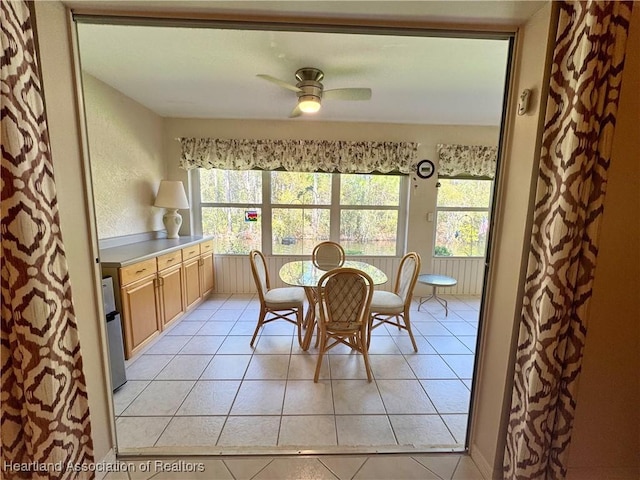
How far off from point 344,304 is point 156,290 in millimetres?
1760

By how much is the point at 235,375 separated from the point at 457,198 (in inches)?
140

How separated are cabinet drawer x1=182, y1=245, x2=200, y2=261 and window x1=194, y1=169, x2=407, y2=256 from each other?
59 cm

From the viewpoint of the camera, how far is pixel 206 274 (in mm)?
3529

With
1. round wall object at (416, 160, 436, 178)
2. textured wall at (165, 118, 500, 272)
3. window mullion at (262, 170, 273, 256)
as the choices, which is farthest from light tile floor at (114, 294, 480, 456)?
round wall object at (416, 160, 436, 178)

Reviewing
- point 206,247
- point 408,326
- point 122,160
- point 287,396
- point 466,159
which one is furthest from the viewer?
point 466,159

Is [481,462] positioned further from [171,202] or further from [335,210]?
[171,202]

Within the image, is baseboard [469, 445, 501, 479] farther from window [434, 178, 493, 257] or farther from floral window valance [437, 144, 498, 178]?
floral window valance [437, 144, 498, 178]

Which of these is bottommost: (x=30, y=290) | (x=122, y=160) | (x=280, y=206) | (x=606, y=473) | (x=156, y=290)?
(x=606, y=473)

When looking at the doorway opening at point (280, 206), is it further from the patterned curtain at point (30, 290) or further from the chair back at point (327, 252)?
the chair back at point (327, 252)

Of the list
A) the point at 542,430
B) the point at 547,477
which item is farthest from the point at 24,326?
the point at 547,477

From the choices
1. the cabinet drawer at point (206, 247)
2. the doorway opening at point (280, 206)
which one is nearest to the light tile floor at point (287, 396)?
the doorway opening at point (280, 206)

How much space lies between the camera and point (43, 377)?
3.02 feet

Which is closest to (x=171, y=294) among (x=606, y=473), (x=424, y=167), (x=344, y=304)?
(x=344, y=304)

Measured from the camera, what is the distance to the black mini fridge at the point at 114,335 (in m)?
1.83
